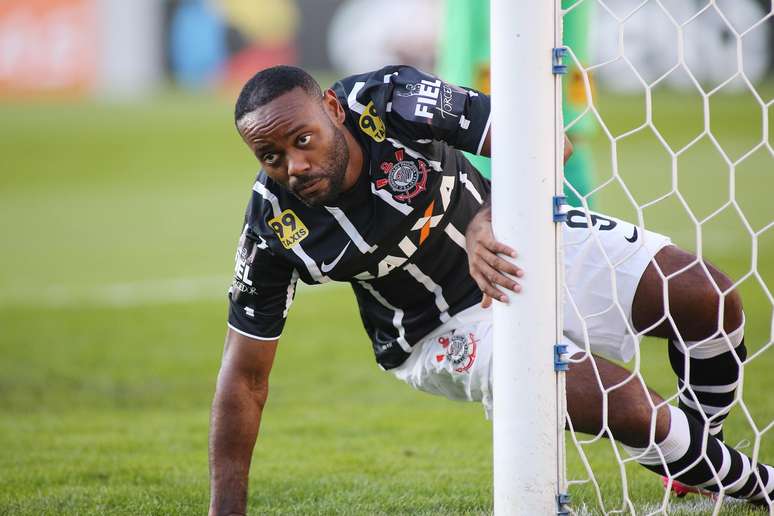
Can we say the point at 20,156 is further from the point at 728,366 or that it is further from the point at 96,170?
the point at 728,366

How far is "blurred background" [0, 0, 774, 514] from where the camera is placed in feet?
12.5

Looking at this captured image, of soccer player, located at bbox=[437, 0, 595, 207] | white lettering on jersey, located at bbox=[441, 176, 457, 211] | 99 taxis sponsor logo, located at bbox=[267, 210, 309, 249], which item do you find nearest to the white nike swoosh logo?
99 taxis sponsor logo, located at bbox=[267, 210, 309, 249]

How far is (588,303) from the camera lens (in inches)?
125

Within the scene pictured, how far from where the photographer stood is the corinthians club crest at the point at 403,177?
3.08 m

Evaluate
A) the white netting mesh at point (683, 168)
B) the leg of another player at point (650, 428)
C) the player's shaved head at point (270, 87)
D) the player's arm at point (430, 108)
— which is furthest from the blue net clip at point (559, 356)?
the player's shaved head at point (270, 87)

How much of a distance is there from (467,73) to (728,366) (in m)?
3.86

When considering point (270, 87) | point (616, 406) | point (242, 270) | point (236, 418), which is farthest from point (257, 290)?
point (616, 406)

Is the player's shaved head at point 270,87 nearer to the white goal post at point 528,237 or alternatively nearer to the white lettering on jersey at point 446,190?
the white lettering on jersey at point 446,190

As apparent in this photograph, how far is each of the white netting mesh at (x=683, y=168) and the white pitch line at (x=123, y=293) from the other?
4.13 m

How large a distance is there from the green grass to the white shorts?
48 centimetres

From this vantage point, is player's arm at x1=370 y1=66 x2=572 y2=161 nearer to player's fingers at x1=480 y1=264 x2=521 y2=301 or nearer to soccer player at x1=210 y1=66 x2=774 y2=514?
soccer player at x1=210 y1=66 x2=774 y2=514

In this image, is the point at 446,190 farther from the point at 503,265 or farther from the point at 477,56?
the point at 477,56

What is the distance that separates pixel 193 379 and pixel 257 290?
3.59 metres

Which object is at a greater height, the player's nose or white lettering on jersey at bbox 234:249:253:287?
the player's nose
